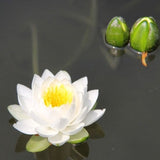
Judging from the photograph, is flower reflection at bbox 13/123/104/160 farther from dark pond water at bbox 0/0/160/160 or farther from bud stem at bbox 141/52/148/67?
bud stem at bbox 141/52/148/67

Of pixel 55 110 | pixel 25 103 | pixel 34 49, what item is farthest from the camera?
pixel 34 49

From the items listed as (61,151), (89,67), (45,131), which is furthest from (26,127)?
(89,67)

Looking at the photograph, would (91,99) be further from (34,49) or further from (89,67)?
(34,49)

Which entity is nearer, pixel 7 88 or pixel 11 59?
pixel 7 88

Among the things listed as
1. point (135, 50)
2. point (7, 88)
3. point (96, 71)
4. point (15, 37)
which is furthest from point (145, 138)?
point (15, 37)

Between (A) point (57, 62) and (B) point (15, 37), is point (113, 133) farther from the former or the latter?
(B) point (15, 37)
